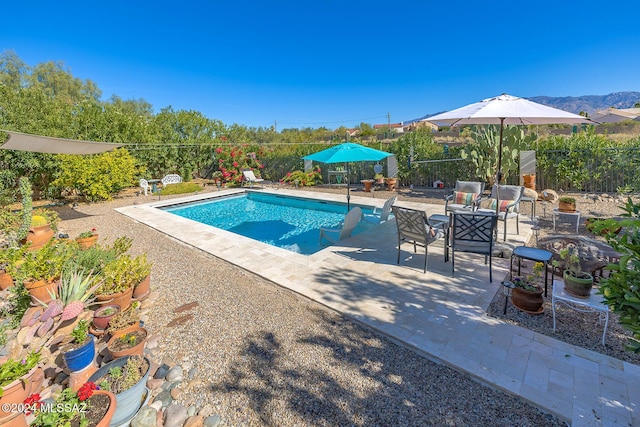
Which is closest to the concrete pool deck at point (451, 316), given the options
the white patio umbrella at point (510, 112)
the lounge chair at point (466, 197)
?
the lounge chair at point (466, 197)


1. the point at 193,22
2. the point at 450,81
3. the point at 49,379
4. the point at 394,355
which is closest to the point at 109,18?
the point at 193,22

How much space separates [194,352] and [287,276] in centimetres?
199

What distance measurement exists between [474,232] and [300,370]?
131 inches

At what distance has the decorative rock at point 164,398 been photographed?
249 centimetres

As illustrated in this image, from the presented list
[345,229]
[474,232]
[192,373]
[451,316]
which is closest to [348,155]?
[345,229]

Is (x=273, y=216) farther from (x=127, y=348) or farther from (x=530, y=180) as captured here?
(x=530, y=180)

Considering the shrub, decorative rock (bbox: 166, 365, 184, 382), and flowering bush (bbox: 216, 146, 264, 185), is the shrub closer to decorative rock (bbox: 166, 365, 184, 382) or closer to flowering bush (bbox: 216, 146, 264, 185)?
flowering bush (bbox: 216, 146, 264, 185)

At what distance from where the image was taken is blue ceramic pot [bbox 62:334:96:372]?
98.9 inches

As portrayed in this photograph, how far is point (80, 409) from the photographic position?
1955 millimetres

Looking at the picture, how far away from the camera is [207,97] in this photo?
111 ft

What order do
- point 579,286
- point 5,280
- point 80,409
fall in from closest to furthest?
point 80,409
point 579,286
point 5,280

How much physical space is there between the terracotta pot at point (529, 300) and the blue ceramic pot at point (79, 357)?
4735 millimetres

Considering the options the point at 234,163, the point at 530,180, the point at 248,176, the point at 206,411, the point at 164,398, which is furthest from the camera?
the point at 234,163

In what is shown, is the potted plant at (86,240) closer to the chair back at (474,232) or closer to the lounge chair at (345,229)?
the lounge chair at (345,229)
